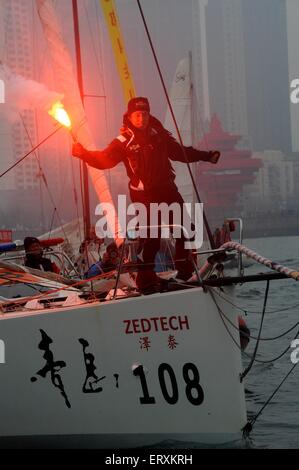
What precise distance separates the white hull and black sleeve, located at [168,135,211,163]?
1.20m

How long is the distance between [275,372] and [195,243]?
15.1ft

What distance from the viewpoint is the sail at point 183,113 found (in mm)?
26609

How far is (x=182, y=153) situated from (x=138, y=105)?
505mm

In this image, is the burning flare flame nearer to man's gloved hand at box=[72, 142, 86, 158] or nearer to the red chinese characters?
man's gloved hand at box=[72, 142, 86, 158]

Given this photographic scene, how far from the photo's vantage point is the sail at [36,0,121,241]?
10320 mm

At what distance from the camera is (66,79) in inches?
424

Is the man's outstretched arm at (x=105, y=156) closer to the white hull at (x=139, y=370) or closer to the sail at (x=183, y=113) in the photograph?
the white hull at (x=139, y=370)

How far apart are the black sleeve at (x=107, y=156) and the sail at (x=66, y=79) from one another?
3320mm

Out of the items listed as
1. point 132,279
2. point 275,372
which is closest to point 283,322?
point 275,372

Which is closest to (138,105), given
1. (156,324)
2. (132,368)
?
(156,324)

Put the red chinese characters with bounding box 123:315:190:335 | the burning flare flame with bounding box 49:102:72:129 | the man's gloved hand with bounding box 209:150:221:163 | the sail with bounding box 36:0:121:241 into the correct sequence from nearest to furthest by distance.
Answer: the red chinese characters with bounding box 123:315:190:335 → the man's gloved hand with bounding box 209:150:221:163 → the burning flare flame with bounding box 49:102:72:129 → the sail with bounding box 36:0:121:241

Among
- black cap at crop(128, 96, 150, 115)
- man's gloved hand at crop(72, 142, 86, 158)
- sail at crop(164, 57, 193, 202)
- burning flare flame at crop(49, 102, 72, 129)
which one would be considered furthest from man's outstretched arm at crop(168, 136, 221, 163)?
sail at crop(164, 57, 193, 202)

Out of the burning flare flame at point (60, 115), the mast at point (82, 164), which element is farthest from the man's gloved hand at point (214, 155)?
the mast at point (82, 164)
